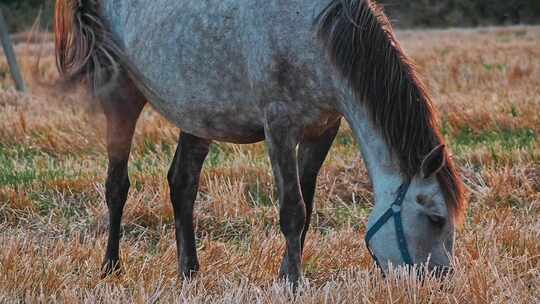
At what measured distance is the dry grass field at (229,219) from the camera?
4.14m

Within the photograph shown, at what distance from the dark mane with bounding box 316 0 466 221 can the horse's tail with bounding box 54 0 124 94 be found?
5.30ft

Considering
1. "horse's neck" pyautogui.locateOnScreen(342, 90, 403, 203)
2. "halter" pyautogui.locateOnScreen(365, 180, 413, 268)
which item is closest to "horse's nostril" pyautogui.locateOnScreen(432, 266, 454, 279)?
"halter" pyautogui.locateOnScreen(365, 180, 413, 268)

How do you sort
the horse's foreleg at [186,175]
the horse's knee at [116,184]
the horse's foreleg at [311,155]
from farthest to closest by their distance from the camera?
the horse's knee at [116,184]
the horse's foreleg at [186,175]
the horse's foreleg at [311,155]

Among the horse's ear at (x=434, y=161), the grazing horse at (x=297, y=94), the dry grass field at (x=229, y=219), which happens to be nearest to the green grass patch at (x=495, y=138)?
the dry grass field at (x=229, y=219)

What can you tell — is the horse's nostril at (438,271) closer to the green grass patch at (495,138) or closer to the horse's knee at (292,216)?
the horse's knee at (292,216)

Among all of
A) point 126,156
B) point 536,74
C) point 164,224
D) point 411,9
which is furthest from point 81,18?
point 411,9

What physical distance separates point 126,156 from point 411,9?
5046 cm

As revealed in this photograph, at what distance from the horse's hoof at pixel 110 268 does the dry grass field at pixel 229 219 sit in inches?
2.7

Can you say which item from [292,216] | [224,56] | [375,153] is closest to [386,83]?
[375,153]

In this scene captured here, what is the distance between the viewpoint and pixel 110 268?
5.39m

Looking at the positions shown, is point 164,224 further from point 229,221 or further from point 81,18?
point 81,18

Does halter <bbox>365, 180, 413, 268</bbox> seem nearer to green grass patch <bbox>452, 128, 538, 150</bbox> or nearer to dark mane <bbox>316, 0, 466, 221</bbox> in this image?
dark mane <bbox>316, 0, 466, 221</bbox>

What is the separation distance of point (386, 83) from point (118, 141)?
2044 mm

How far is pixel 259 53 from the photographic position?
4.62 m
